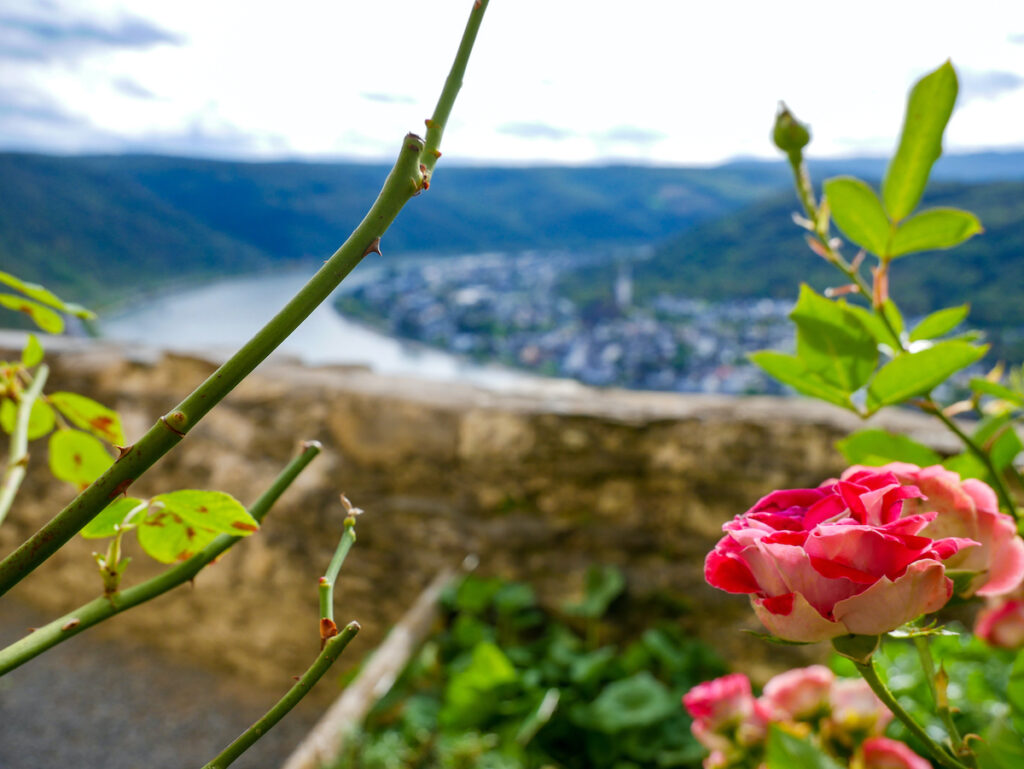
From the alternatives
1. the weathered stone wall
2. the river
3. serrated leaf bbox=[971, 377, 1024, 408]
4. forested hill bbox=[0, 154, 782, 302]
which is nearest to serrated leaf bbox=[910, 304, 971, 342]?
serrated leaf bbox=[971, 377, 1024, 408]

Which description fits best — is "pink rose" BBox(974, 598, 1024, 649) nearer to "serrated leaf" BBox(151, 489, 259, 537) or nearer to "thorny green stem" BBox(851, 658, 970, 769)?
"thorny green stem" BBox(851, 658, 970, 769)

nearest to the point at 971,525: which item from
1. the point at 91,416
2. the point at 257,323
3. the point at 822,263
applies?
the point at 91,416

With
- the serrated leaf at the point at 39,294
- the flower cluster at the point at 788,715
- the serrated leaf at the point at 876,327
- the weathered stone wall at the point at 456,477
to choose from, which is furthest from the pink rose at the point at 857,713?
the weathered stone wall at the point at 456,477

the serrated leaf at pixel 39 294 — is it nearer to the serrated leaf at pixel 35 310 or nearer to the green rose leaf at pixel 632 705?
the serrated leaf at pixel 35 310

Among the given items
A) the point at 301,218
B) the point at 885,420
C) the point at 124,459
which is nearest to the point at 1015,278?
the point at 885,420

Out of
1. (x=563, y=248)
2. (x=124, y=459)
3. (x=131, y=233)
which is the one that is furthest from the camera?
(x=563, y=248)

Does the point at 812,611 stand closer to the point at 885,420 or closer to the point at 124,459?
the point at 124,459
